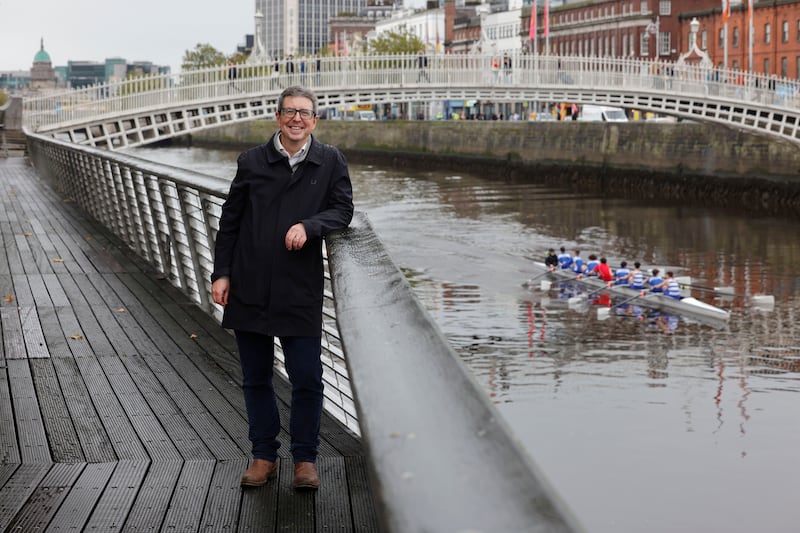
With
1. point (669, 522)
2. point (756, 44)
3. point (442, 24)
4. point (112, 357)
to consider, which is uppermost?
point (442, 24)

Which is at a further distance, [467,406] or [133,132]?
[133,132]

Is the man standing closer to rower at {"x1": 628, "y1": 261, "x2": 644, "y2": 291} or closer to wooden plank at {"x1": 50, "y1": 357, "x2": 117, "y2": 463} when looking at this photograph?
wooden plank at {"x1": 50, "y1": 357, "x2": 117, "y2": 463}

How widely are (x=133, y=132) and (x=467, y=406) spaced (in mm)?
31701

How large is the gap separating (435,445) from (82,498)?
2339 mm

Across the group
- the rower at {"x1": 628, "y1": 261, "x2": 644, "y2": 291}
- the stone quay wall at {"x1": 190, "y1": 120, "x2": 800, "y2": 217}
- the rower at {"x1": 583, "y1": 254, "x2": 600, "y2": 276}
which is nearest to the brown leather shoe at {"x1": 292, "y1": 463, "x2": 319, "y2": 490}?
the rower at {"x1": 628, "y1": 261, "x2": 644, "y2": 291}

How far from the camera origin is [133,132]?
32281 millimetres

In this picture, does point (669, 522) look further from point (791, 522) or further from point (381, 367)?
point (381, 367)

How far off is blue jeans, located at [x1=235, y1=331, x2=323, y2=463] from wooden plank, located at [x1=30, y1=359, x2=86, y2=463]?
25.4 inches

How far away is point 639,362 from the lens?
16.9 metres

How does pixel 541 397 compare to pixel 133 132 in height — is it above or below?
below

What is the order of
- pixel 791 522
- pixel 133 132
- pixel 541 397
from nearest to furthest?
1. pixel 791 522
2. pixel 541 397
3. pixel 133 132

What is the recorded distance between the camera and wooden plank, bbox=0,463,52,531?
11.1ft

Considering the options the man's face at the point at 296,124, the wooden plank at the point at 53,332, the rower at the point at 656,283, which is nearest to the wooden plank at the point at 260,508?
the man's face at the point at 296,124

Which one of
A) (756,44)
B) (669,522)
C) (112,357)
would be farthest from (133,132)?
(756,44)
